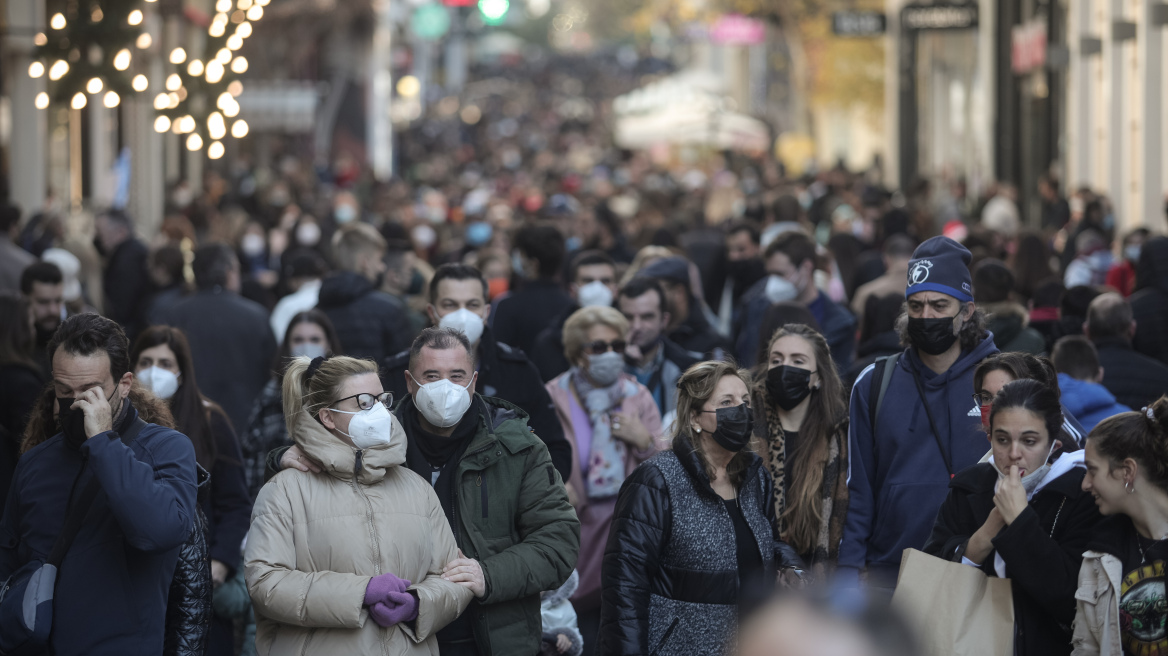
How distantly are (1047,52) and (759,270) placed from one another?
12122mm

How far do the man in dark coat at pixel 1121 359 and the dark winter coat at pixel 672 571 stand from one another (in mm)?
3573

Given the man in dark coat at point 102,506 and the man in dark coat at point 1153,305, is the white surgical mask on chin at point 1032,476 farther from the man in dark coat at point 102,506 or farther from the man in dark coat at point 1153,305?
the man in dark coat at point 1153,305

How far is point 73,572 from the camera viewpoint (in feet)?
14.6

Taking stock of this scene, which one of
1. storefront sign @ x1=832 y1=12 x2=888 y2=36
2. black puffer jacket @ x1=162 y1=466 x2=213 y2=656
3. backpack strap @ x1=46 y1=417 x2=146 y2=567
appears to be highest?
storefront sign @ x1=832 y1=12 x2=888 y2=36

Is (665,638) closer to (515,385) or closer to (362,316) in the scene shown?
(515,385)

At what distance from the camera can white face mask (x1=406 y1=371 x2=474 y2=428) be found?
5012mm

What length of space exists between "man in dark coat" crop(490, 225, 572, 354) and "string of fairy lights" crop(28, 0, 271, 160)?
368 centimetres

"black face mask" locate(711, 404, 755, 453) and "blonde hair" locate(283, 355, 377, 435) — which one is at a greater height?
"blonde hair" locate(283, 355, 377, 435)

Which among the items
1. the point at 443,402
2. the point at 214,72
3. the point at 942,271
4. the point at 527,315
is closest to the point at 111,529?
the point at 443,402

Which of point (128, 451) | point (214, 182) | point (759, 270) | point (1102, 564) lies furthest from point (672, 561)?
point (214, 182)

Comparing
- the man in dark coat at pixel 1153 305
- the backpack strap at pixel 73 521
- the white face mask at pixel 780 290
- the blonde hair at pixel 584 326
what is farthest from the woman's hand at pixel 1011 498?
the man in dark coat at pixel 1153 305

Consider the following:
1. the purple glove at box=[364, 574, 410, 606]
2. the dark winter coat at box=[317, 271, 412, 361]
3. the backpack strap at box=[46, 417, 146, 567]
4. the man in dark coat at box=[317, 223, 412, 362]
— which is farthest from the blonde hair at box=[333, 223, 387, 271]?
the purple glove at box=[364, 574, 410, 606]

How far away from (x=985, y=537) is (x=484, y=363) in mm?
2797

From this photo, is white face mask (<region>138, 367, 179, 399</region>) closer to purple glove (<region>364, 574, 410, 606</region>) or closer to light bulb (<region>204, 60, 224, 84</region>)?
purple glove (<region>364, 574, 410, 606</region>)
